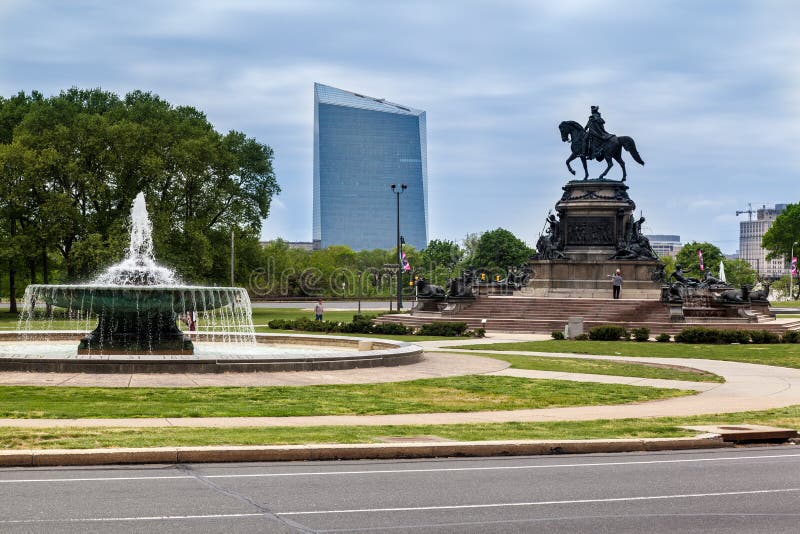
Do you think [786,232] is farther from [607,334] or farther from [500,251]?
[607,334]

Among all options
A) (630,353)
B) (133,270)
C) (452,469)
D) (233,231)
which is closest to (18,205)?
(233,231)

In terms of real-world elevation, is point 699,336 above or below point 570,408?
above

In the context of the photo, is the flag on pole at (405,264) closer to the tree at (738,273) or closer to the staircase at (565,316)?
the staircase at (565,316)

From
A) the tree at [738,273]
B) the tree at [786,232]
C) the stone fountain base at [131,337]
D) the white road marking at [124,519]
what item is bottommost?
the white road marking at [124,519]

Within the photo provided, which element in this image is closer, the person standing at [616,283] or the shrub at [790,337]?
the shrub at [790,337]

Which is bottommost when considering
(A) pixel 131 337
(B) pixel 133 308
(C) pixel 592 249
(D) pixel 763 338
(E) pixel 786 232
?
(D) pixel 763 338

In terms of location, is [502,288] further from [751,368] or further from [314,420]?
[314,420]

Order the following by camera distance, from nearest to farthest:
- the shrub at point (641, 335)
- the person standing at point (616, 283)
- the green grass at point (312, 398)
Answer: the green grass at point (312, 398) < the shrub at point (641, 335) < the person standing at point (616, 283)

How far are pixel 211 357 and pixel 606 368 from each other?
10.3m

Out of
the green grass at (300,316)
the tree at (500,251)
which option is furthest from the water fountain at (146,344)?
the tree at (500,251)

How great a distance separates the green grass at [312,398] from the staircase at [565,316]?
23.4m

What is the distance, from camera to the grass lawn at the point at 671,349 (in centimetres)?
3062

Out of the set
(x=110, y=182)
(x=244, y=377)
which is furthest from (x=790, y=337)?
(x=110, y=182)

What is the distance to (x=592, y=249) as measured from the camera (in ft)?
187
